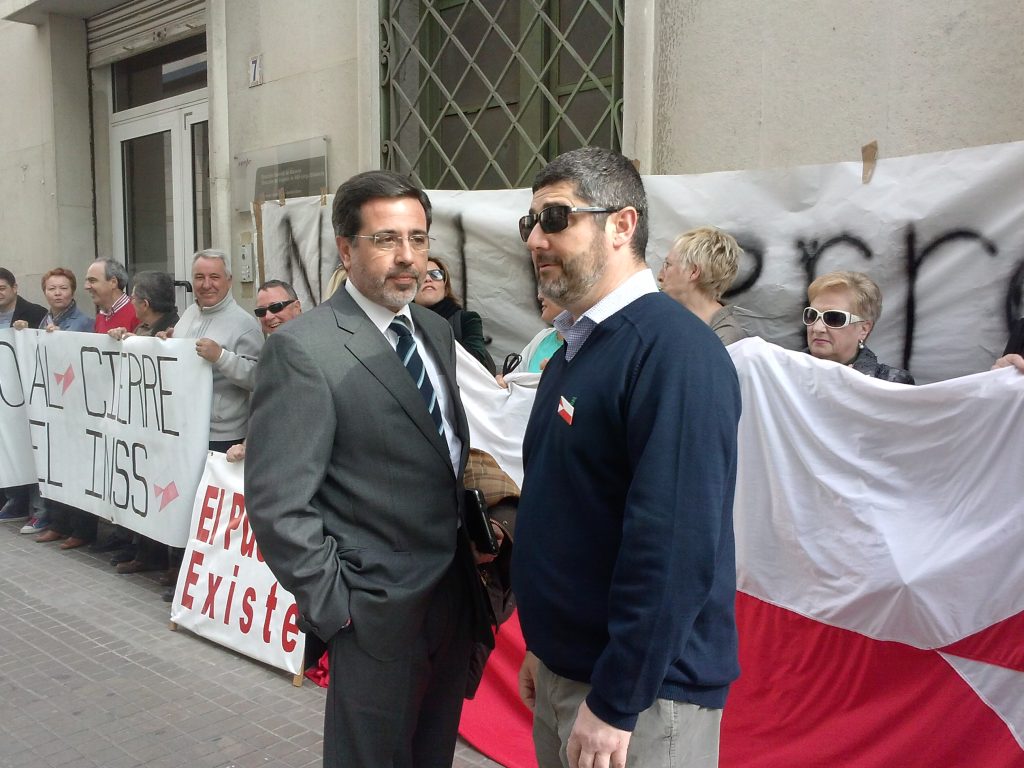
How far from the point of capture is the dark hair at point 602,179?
1893 mm

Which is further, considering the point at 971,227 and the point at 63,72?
the point at 63,72

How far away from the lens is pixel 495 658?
12.6 ft

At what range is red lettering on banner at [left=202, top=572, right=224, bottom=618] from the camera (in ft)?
15.5

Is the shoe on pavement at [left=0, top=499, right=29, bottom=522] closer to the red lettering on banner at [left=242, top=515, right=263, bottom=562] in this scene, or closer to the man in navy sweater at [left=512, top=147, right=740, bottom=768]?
the red lettering on banner at [left=242, top=515, right=263, bottom=562]

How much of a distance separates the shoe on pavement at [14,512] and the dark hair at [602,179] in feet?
23.3

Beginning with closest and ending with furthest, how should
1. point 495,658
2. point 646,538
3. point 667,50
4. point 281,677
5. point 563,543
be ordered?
point 646,538
point 563,543
point 495,658
point 281,677
point 667,50

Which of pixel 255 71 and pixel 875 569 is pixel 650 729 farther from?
pixel 255 71

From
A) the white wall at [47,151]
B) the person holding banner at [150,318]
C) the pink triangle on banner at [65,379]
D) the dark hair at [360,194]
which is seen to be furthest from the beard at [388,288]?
the white wall at [47,151]

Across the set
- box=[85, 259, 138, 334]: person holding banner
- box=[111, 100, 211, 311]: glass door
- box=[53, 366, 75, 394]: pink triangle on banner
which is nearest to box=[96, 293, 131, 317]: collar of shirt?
box=[85, 259, 138, 334]: person holding banner

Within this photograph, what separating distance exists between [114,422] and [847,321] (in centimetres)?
465

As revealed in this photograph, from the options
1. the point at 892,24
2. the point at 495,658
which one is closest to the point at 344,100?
the point at 892,24

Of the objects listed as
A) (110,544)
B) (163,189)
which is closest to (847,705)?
(110,544)

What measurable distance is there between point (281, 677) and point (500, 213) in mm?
2656

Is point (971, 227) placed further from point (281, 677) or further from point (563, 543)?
point (281, 677)
